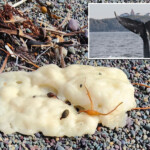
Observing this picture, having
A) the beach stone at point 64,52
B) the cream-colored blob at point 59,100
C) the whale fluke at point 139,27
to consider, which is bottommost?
the cream-colored blob at point 59,100

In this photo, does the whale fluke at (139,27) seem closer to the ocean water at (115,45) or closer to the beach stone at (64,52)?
the ocean water at (115,45)

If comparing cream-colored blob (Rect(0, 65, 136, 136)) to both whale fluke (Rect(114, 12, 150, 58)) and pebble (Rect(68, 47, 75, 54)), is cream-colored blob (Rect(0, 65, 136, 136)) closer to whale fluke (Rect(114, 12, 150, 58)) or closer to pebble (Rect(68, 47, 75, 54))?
pebble (Rect(68, 47, 75, 54))

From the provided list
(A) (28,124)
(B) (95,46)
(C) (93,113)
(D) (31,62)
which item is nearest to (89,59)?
(B) (95,46)

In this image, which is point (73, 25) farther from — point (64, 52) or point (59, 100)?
point (59, 100)

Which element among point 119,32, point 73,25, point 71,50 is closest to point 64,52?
point 71,50

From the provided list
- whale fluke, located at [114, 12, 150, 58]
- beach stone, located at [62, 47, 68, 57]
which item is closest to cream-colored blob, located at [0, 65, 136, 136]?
beach stone, located at [62, 47, 68, 57]

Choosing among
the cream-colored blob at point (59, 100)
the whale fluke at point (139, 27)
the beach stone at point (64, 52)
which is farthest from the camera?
the whale fluke at point (139, 27)

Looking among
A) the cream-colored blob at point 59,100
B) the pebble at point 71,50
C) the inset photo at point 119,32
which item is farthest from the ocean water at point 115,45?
the cream-colored blob at point 59,100
